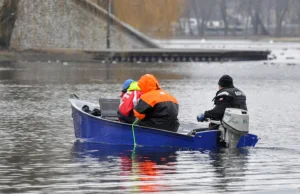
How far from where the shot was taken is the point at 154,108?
18.3 metres

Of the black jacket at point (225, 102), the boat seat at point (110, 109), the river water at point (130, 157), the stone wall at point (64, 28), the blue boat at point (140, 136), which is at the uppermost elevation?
the stone wall at point (64, 28)

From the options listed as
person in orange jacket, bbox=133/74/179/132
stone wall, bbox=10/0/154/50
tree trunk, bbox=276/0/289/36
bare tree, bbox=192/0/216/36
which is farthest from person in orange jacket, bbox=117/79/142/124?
bare tree, bbox=192/0/216/36

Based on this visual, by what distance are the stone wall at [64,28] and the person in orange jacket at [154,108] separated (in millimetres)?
50943

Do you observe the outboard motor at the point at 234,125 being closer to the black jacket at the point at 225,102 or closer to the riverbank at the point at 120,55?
the black jacket at the point at 225,102

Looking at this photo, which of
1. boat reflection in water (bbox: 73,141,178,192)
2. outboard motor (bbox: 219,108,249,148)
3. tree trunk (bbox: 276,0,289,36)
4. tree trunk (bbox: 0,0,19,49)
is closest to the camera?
boat reflection in water (bbox: 73,141,178,192)

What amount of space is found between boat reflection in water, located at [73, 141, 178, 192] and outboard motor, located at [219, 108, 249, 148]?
3.58 feet

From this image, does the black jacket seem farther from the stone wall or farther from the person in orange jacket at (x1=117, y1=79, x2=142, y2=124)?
the stone wall

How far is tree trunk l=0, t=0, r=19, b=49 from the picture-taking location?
6569cm

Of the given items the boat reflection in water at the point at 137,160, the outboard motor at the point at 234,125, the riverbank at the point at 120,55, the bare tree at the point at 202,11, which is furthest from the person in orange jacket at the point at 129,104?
the bare tree at the point at 202,11

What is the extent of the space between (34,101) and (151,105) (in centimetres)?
1332

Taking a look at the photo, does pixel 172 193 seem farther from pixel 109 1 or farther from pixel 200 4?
pixel 200 4

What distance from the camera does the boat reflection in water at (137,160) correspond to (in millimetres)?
14852

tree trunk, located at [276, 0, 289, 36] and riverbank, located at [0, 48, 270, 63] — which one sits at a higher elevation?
tree trunk, located at [276, 0, 289, 36]

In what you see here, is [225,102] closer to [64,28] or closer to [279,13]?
[64,28]
